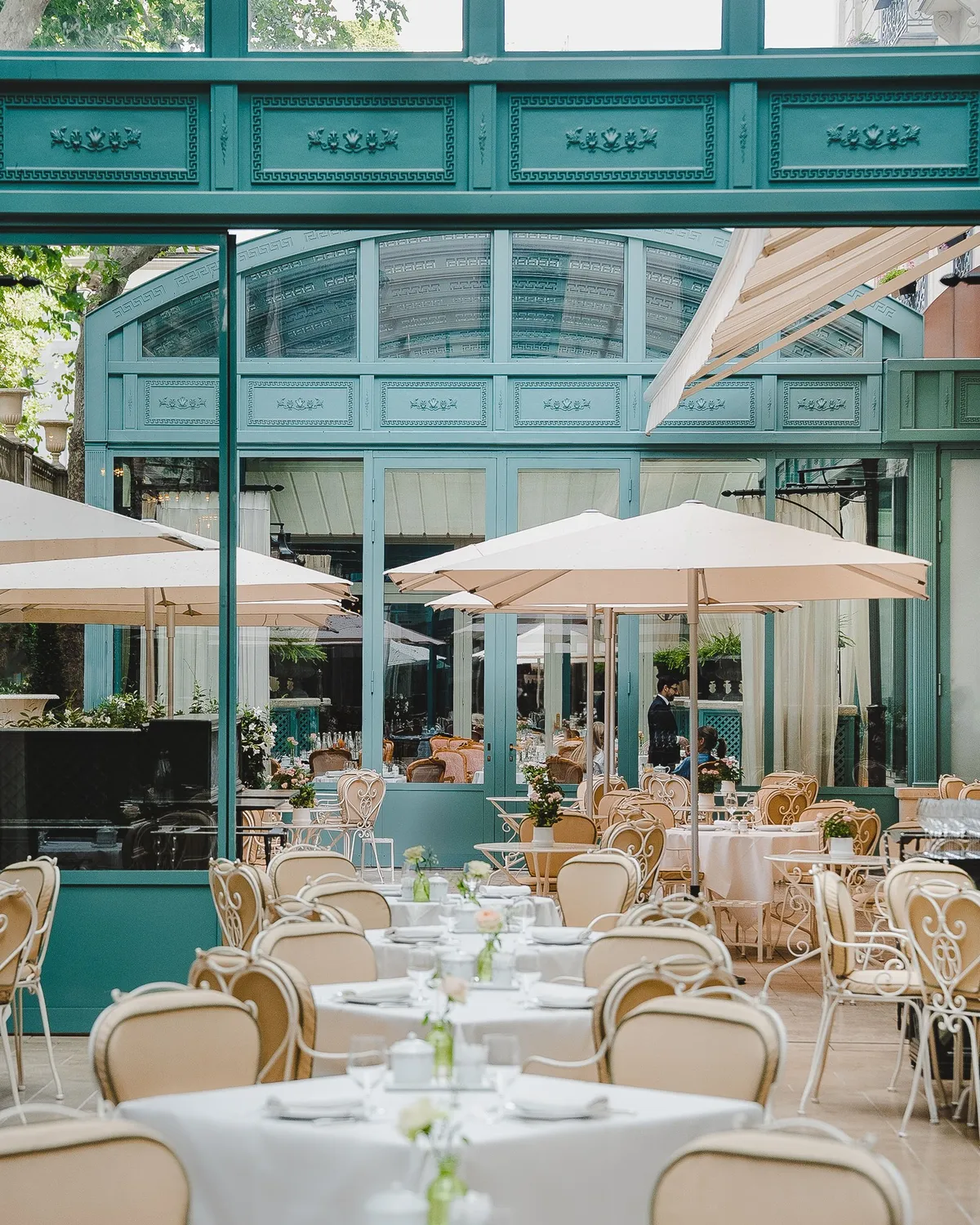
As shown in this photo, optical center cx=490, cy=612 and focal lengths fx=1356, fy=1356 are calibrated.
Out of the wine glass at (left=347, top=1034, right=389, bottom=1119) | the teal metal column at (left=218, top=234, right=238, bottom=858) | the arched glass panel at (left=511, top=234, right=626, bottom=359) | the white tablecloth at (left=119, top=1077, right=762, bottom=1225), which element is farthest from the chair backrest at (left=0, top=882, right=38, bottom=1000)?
the arched glass panel at (left=511, top=234, right=626, bottom=359)

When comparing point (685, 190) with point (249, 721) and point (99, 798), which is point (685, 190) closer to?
point (99, 798)

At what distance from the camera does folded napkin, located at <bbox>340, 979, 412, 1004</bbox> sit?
14.5ft

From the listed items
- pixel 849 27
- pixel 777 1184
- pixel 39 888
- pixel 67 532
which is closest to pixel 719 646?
pixel 67 532

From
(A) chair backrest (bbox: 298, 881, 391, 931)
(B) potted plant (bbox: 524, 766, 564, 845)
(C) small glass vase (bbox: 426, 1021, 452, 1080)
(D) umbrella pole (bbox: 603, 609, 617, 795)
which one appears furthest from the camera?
(D) umbrella pole (bbox: 603, 609, 617, 795)

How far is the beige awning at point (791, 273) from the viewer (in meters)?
6.74

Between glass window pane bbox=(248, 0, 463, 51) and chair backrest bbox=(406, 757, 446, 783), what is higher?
glass window pane bbox=(248, 0, 463, 51)

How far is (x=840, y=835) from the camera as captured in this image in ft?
27.5

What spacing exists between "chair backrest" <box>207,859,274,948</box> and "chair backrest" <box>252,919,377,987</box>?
131 centimetres

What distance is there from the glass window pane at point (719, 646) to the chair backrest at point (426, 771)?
6.24ft

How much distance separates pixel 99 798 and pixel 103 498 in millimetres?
1776

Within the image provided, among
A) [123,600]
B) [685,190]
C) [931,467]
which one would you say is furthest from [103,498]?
[931,467]

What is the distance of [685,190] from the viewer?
5.66 meters

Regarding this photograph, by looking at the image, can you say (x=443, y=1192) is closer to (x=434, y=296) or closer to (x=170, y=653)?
(x=170, y=653)

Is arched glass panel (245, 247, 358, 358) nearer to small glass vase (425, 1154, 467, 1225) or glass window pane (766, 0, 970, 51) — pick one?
glass window pane (766, 0, 970, 51)
